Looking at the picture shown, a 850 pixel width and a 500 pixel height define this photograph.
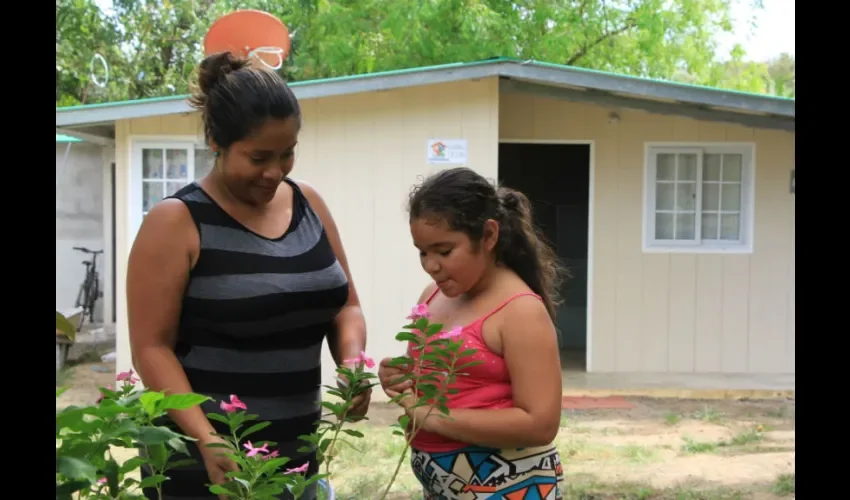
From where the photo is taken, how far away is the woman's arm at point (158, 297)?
1686 millimetres

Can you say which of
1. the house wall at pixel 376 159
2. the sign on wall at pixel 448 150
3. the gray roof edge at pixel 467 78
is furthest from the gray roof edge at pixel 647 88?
the sign on wall at pixel 448 150

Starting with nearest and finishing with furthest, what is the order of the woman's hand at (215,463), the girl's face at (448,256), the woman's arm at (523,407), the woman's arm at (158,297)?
the woman's hand at (215,463)
the woman's arm at (158,297)
the woman's arm at (523,407)
the girl's face at (448,256)

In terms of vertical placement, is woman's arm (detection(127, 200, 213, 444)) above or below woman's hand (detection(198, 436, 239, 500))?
above

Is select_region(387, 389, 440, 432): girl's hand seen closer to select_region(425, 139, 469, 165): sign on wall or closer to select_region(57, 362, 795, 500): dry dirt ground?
select_region(57, 362, 795, 500): dry dirt ground

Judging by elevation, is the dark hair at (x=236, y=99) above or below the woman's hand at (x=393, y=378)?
above

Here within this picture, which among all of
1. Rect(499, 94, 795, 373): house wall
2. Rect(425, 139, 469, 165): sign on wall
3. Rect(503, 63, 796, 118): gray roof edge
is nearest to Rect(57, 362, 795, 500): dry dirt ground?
Rect(499, 94, 795, 373): house wall

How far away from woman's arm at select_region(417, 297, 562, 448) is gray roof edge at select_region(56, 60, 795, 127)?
240 inches

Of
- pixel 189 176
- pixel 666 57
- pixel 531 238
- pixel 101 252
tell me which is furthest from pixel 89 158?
pixel 531 238

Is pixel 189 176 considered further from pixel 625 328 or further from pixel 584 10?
pixel 584 10

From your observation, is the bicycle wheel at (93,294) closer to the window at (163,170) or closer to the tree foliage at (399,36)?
the tree foliage at (399,36)

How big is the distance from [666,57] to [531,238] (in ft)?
50.2

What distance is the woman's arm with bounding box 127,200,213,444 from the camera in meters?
1.69

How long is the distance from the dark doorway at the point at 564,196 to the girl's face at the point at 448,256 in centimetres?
929

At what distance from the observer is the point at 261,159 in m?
1.76
